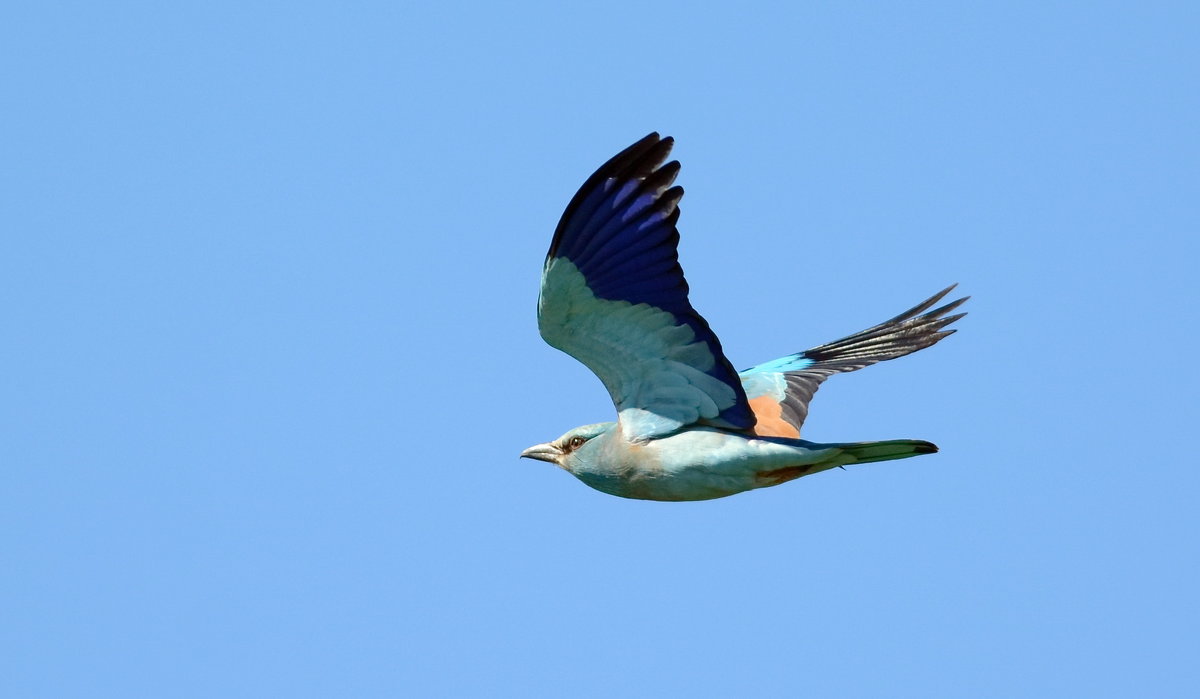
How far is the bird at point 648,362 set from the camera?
29.8 feet

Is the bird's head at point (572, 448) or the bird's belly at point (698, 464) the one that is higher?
the bird's head at point (572, 448)

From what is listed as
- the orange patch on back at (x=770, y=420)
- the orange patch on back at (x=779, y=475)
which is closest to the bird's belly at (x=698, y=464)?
the orange patch on back at (x=779, y=475)

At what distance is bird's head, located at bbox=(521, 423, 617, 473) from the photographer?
1052 cm

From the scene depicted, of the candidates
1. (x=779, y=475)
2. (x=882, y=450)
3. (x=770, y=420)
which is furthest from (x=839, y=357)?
(x=882, y=450)

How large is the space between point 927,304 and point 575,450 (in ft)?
12.6

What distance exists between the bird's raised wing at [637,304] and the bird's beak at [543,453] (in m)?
1.04

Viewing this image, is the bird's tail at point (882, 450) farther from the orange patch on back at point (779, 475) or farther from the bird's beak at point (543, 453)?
the bird's beak at point (543, 453)

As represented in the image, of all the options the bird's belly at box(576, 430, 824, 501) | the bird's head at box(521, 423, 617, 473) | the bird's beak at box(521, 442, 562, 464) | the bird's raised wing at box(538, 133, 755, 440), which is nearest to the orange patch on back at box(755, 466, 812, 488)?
the bird's belly at box(576, 430, 824, 501)

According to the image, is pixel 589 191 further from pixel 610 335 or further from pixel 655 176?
pixel 610 335

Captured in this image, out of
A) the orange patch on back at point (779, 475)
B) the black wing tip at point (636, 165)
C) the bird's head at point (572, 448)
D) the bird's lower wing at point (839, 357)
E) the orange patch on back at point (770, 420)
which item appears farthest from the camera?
the bird's lower wing at point (839, 357)

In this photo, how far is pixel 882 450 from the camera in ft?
30.1

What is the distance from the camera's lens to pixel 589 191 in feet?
29.8

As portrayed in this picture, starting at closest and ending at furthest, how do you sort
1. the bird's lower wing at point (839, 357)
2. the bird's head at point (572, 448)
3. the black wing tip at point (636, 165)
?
the black wing tip at point (636, 165) → the bird's head at point (572, 448) → the bird's lower wing at point (839, 357)

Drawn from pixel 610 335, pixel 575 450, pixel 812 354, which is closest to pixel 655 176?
pixel 610 335
